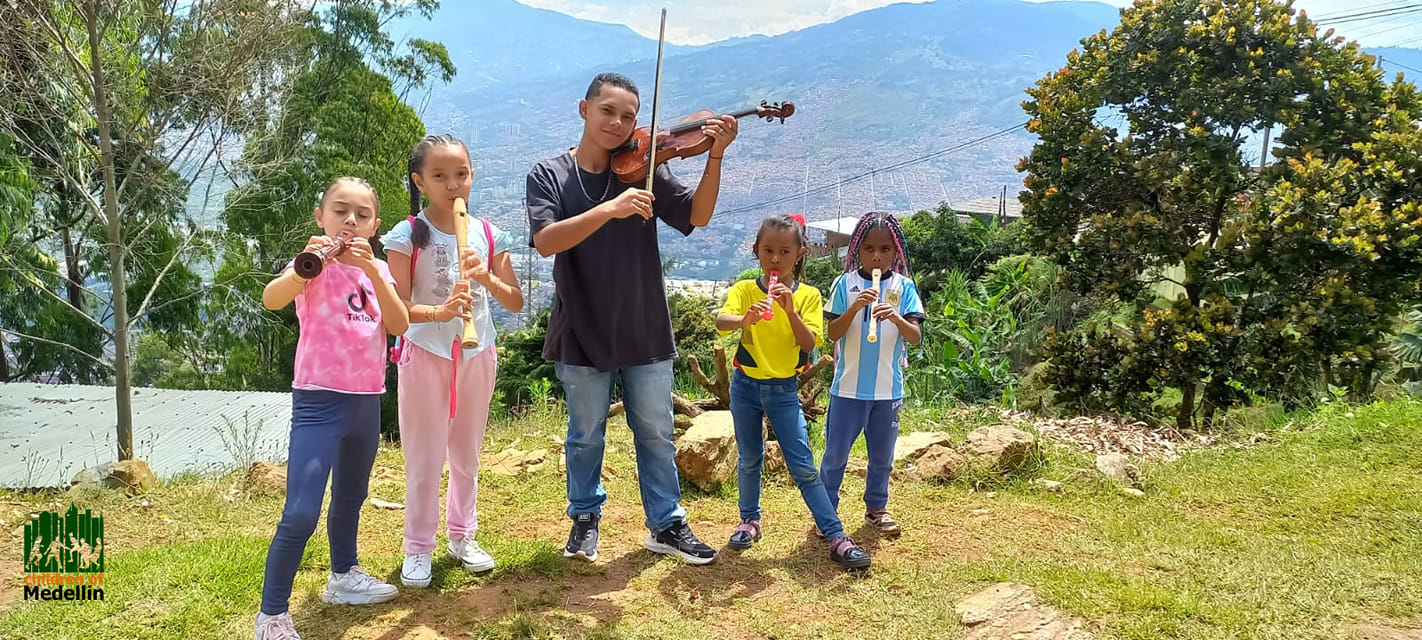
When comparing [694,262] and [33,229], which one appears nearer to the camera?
[33,229]

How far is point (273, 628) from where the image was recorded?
2.77m

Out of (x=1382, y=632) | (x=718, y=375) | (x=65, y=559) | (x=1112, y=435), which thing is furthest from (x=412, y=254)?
(x=1112, y=435)

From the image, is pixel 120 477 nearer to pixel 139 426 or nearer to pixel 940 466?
pixel 940 466

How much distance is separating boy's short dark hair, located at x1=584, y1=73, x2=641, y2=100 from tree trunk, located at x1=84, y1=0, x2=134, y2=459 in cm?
557

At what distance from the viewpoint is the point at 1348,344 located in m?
6.46

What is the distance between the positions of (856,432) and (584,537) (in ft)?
4.06

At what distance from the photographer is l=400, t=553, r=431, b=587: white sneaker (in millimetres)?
3316

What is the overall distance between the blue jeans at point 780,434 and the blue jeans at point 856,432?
159 mm

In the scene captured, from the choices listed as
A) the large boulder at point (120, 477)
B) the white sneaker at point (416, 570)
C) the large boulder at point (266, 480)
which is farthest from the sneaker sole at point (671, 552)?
the large boulder at point (120, 477)

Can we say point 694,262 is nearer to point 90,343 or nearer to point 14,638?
point 90,343

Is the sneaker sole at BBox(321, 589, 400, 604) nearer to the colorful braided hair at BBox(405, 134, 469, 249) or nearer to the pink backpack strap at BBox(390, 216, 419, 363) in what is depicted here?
the pink backpack strap at BBox(390, 216, 419, 363)

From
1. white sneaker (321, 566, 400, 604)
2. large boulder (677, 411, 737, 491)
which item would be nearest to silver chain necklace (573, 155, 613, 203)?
white sneaker (321, 566, 400, 604)

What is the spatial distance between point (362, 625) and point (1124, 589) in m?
2.77

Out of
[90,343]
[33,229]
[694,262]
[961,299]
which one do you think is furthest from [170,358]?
[694,262]
